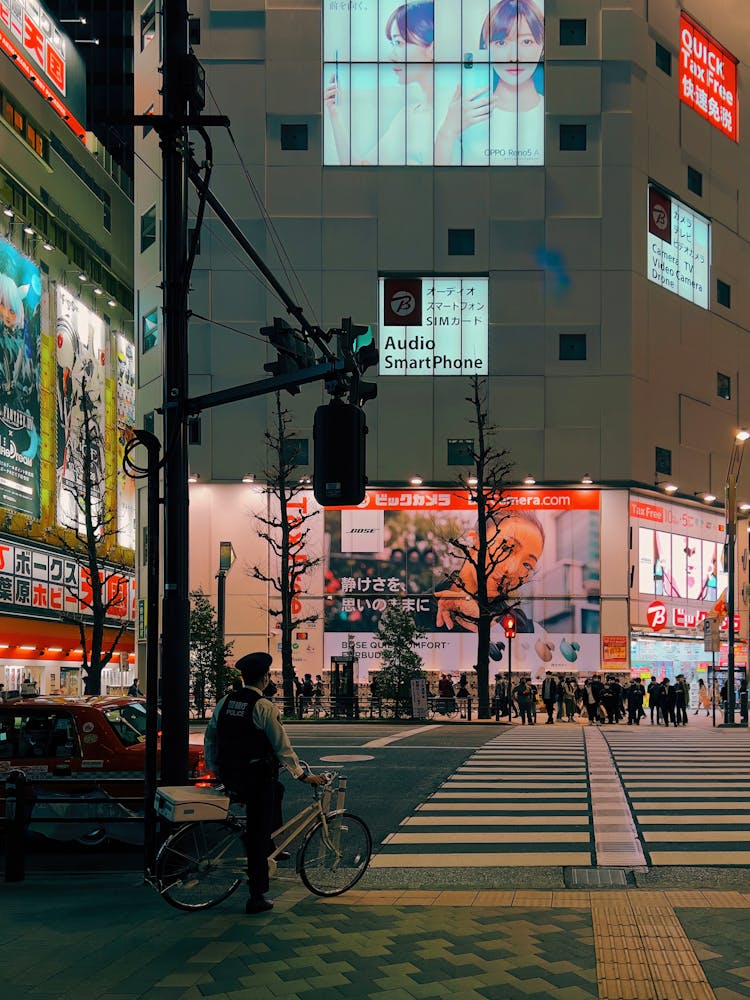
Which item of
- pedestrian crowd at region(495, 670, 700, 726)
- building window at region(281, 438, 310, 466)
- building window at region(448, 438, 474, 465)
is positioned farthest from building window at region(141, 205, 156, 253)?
pedestrian crowd at region(495, 670, 700, 726)

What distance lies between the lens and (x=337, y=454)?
375 inches

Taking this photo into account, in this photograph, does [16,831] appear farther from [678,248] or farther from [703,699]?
[678,248]

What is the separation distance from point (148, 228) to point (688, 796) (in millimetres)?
46530

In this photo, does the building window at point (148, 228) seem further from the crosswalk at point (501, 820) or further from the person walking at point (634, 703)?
the crosswalk at point (501, 820)

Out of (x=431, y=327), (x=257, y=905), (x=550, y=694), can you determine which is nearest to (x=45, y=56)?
(x=431, y=327)

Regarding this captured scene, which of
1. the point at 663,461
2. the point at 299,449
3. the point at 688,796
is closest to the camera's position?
the point at 688,796

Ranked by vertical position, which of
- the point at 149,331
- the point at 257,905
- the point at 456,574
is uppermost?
the point at 149,331

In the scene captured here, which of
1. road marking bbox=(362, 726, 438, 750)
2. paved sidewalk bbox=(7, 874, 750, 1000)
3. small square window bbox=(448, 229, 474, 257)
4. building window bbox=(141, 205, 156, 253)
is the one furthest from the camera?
building window bbox=(141, 205, 156, 253)

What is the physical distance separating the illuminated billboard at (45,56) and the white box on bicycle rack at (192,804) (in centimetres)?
6403

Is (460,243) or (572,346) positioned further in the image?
(460,243)

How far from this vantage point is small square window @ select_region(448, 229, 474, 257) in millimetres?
52094

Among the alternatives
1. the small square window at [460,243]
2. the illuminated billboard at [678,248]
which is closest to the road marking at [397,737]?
the small square window at [460,243]

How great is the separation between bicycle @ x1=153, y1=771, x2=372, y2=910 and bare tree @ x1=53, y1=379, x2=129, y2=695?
100 feet

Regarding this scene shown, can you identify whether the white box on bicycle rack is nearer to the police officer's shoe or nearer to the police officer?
the police officer
